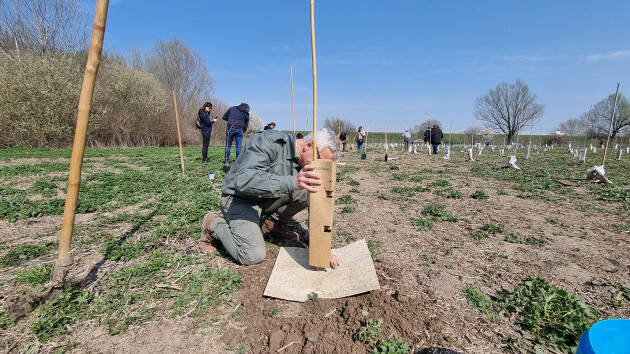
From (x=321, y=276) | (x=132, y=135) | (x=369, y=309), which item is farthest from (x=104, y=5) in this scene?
(x=132, y=135)

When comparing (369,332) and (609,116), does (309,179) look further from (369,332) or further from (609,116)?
(609,116)

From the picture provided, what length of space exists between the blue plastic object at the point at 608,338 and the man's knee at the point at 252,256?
2.42 metres

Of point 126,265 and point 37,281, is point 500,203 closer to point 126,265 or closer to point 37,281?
point 126,265

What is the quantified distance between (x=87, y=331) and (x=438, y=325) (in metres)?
2.42

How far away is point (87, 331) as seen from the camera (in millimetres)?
1898

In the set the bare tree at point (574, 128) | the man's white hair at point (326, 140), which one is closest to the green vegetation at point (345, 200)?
the man's white hair at point (326, 140)

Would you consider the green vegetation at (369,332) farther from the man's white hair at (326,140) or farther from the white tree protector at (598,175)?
the white tree protector at (598,175)

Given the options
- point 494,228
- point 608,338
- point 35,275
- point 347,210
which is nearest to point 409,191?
point 347,210

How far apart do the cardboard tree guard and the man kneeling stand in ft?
0.84

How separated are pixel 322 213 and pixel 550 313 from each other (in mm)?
1811

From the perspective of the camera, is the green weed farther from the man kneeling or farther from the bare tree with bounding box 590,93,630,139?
the bare tree with bounding box 590,93,630,139

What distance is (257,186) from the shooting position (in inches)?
104

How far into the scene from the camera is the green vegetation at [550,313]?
183 centimetres

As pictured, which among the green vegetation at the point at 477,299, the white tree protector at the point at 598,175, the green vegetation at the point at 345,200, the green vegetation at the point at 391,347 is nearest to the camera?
the green vegetation at the point at 391,347
